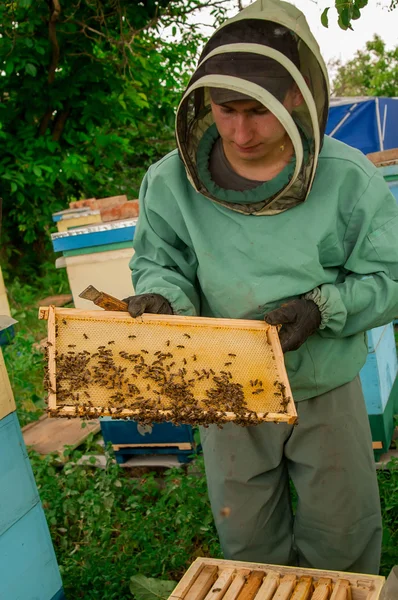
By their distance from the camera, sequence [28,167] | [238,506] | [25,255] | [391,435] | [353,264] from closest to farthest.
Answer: [353,264] < [238,506] < [391,435] < [28,167] < [25,255]

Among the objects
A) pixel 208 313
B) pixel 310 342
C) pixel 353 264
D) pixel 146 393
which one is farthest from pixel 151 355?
pixel 353 264

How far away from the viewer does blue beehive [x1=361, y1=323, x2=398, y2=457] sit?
3551 millimetres

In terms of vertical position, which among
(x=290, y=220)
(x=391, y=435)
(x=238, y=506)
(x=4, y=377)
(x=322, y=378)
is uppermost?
(x=290, y=220)

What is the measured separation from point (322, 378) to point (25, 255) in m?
8.81

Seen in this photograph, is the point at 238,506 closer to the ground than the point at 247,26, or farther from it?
closer to the ground

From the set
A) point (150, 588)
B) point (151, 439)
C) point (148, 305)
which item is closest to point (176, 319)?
point (148, 305)

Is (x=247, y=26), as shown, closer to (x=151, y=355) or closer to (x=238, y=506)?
(x=151, y=355)

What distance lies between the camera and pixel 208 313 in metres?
2.43

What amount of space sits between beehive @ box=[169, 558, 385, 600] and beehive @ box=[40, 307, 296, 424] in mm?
534

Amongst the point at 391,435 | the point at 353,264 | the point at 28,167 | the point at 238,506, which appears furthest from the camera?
the point at 28,167

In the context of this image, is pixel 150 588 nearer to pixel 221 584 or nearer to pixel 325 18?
pixel 221 584

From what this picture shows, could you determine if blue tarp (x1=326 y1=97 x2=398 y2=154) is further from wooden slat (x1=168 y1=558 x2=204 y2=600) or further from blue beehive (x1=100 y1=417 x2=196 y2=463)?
wooden slat (x1=168 y1=558 x2=204 y2=600)

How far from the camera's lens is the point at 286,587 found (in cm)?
205

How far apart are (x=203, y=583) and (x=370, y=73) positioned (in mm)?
23847
